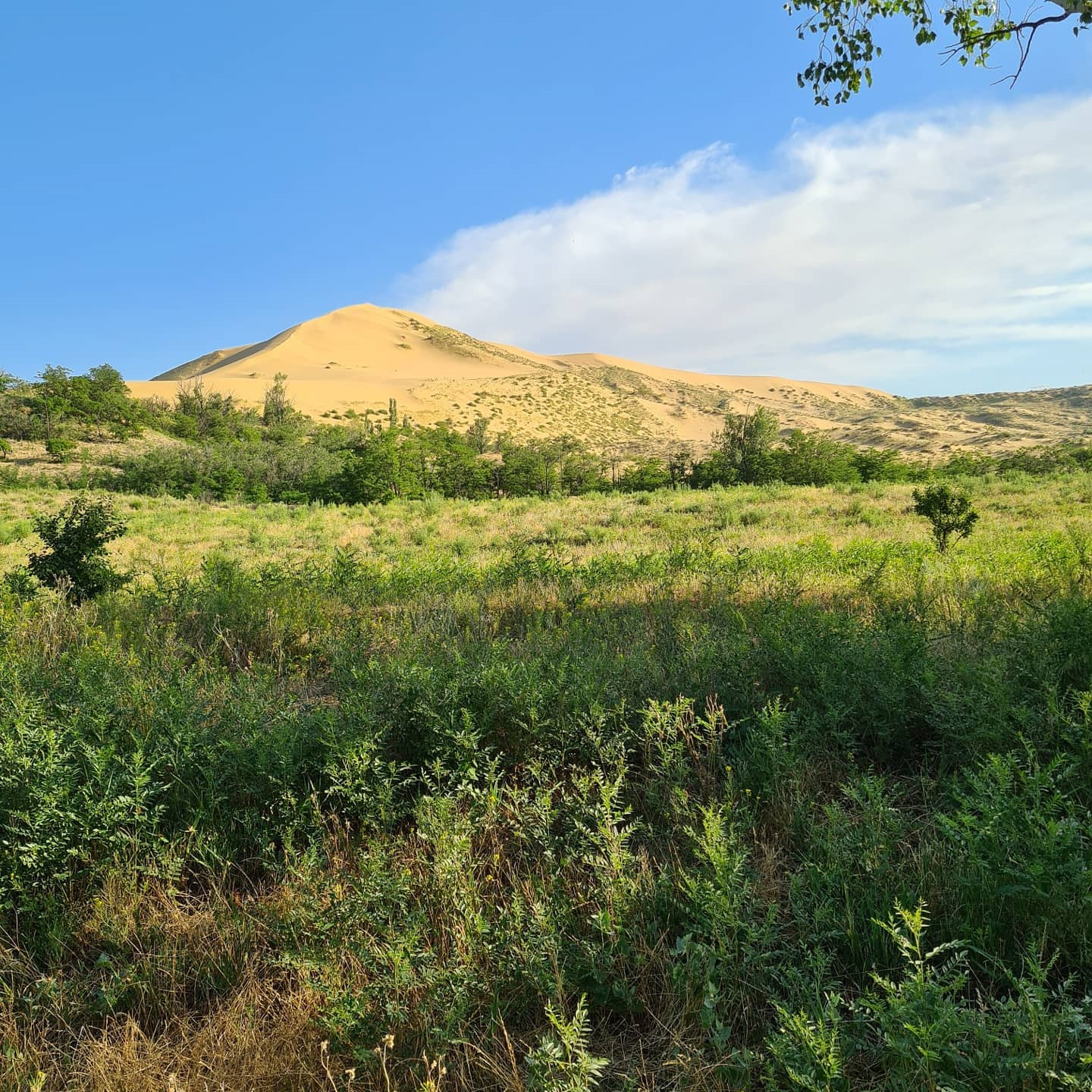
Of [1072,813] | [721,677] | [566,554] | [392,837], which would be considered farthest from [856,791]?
[566,554]

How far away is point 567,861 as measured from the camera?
101 inches

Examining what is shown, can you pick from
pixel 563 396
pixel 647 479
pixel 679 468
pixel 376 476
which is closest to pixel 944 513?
pixel 376 476

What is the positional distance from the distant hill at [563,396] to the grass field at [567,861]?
186 feet

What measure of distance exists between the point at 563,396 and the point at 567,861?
87961 mm

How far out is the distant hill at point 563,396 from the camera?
69875 mm

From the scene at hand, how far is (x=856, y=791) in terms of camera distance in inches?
111

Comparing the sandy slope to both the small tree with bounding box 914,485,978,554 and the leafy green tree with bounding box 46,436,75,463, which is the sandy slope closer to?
the leafy green tree with bounding box 46,436,75,463

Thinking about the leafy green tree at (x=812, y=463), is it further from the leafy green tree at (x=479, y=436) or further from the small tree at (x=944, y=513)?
the leafy green tree at (x=479, y=436)

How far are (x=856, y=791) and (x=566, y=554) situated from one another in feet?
29.4

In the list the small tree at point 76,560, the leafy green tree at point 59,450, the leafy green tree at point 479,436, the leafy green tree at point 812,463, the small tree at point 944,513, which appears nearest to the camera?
the small tree at point 76,560

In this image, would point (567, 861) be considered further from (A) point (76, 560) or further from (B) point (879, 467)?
(B) point (879, 467)

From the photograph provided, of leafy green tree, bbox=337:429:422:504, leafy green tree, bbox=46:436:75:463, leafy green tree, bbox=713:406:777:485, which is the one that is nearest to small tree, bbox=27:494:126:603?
leafy green tree, bbox=337:429:422:504

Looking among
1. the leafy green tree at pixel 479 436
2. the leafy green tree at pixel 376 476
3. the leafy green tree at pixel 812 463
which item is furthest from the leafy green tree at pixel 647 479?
the leafy green tree at pixel 479 436

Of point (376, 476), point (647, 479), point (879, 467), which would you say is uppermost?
point (376, 476)
